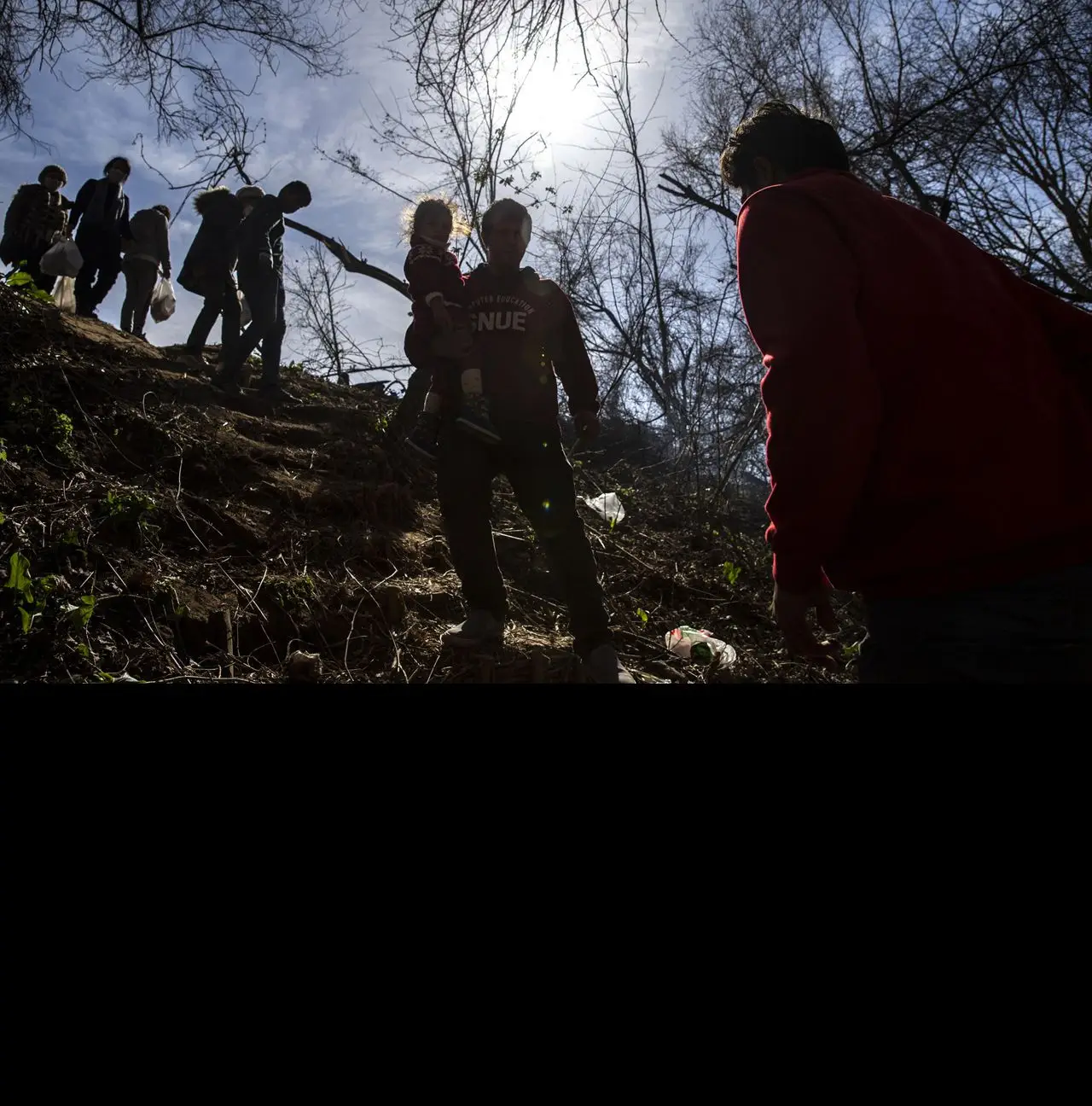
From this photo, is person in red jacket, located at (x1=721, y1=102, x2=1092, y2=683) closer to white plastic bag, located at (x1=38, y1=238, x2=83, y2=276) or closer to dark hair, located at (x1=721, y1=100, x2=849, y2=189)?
dark hair, located at (x1=721, y1=100, x2=849, y2=189)

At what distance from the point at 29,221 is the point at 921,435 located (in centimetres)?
788

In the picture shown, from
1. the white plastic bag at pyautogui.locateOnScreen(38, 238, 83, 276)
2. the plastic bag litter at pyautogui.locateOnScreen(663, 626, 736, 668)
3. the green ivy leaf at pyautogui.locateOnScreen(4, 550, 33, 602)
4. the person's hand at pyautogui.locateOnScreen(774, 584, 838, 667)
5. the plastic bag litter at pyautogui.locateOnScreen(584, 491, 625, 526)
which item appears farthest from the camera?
the white plastic bag at pyautogui.locateOnScreen(38, 238, 83, 276)

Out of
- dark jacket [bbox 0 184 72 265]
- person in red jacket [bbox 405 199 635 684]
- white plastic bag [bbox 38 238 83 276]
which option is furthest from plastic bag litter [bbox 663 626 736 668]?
dark jacket [bbox 0 184 72 265]

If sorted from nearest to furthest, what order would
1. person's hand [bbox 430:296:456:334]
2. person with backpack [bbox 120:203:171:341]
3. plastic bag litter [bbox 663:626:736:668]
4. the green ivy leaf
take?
the green ivy leaf, person's hand [bbox 430:296:456:334], plastic bag litter [bbox 663:626:736:668], person with backpack [bbox 120:203:171:341]

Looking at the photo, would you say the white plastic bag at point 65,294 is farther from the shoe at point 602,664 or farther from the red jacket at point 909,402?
the red jacket at point 909,402

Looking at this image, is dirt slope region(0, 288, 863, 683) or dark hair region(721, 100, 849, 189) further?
dirt slope region(0, 288, 863, 683)

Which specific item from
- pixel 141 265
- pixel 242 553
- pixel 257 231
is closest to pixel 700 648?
pixel 242 553

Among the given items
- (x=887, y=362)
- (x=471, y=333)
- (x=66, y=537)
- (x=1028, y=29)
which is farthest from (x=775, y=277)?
(x=1028, y=29)

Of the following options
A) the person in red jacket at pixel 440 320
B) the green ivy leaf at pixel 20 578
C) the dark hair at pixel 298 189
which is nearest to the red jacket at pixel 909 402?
the person in red jacket at pixel 440 320

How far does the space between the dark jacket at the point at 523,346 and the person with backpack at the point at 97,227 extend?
5492 millimetres

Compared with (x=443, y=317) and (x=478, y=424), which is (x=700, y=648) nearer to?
(x=478, y=424)

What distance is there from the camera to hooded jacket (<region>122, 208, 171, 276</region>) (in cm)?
732

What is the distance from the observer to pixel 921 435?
4.15 feet

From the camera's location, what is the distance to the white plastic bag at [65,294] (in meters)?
5.88
